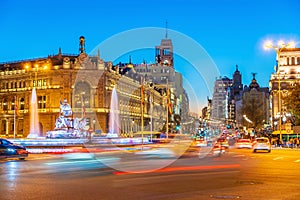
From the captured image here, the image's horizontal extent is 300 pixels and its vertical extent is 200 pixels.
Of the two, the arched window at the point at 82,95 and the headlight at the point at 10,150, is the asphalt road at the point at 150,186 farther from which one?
the arched window at the point at 82,95

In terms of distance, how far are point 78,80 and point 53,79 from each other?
5.98 m

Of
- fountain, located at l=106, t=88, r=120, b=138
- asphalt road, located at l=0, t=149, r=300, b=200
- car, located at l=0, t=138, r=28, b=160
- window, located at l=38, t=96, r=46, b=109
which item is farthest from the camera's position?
fountain, located at l=106, t=88, r=120, b=138

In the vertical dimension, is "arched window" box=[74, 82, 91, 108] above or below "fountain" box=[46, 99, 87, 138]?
above

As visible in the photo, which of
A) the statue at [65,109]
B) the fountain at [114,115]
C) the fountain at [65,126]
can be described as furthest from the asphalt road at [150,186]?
the fountain at [114,115]

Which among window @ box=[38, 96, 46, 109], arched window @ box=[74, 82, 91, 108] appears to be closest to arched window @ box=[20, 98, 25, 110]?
window @ box=[38, 96, 46, 109]

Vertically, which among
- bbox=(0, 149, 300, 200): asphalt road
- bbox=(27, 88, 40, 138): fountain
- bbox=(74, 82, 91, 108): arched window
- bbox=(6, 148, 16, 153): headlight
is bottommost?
bbox=(0, 149, 300, 200): asphalt road

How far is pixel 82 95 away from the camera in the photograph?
4018 inches

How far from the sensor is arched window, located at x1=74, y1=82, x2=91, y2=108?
332 ft

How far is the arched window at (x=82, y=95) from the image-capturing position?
101312mm

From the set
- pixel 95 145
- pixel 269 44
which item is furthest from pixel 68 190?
pixel 269 44

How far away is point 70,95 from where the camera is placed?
329 feet

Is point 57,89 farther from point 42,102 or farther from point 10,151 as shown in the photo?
point 10,151

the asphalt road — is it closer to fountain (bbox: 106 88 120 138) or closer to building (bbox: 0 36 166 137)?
building (bbox: 0 36 166 137)

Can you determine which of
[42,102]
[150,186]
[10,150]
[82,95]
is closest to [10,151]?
[10,150]
